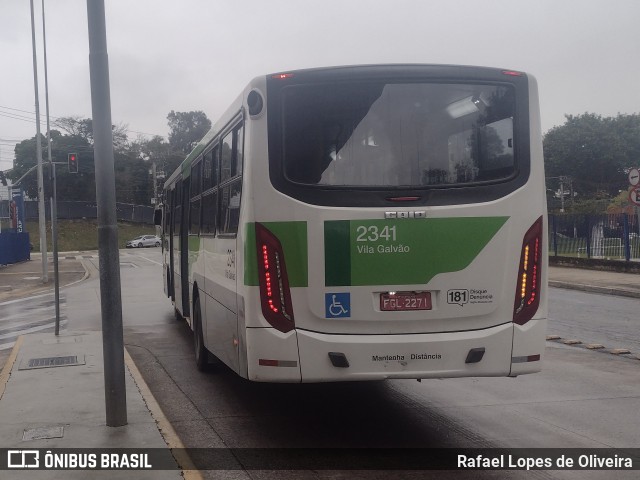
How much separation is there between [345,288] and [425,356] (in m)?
0.84

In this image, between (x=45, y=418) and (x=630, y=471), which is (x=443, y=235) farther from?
(x=45, y=418)

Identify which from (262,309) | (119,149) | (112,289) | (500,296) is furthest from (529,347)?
(119,149)

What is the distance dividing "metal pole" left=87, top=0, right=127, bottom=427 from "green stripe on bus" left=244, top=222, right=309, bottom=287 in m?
1.48

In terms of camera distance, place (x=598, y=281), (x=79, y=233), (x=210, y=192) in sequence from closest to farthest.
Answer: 1. (x=210, y=192)
2. (x=598, y=281)
3. (x=79, y=233)

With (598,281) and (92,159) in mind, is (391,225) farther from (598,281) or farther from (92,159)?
(92,159)

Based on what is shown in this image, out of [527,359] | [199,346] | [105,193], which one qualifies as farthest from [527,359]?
[199,346]

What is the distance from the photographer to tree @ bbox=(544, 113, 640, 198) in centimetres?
7019

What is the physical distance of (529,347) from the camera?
20.9ft

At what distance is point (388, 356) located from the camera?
6.12 m

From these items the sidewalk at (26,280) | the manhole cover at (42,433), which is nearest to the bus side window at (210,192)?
the manhole cover at (42,433)

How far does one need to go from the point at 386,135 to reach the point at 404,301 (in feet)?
4.49

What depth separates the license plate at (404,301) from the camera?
6164 mm

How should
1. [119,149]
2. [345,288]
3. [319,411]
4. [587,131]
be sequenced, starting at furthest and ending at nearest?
1. [119,149]
2. [587,131]
3. [319,411]
4. [345,288]

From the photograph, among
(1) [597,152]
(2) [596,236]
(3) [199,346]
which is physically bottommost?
(3) [199,346]
